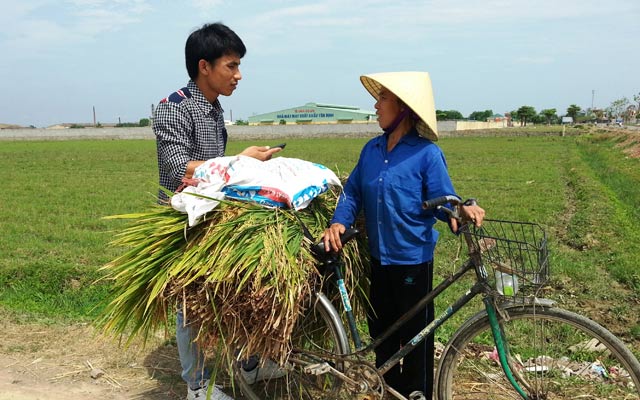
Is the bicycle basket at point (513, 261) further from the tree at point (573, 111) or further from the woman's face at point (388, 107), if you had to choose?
the tree at point (573, 111)

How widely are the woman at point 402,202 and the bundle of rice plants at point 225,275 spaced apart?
0.20m

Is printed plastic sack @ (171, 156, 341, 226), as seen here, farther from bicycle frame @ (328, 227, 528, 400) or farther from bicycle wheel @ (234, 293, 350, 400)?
bicycle wheel @ (234, 293, 350, 400)

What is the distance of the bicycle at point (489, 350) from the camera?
2.30m

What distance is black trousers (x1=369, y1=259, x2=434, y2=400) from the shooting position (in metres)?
2.78

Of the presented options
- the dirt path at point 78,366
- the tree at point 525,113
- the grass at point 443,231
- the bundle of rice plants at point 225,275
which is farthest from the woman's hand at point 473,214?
the tree at point 525,113

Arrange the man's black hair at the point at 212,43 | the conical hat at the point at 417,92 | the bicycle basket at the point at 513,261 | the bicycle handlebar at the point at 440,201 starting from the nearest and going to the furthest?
the bicycle basket at the point at 513,261, the bicycle handlebar at the point at 440,201, the conical hat at the point at 417,92, the man's black hair at the point at 212,43

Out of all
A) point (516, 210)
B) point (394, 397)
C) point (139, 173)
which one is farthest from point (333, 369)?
point (139, 173)

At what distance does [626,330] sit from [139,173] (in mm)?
15967

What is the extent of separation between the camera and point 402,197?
2670mm

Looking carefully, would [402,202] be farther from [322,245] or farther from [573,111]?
[573,111]

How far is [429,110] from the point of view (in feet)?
8.78

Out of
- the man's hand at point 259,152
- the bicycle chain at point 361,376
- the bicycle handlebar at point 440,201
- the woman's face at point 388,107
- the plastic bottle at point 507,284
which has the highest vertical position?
the woman's face at point 388,107

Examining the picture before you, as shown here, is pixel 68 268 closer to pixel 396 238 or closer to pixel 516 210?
pixel 396 238

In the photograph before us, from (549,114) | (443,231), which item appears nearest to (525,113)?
(549,114)
